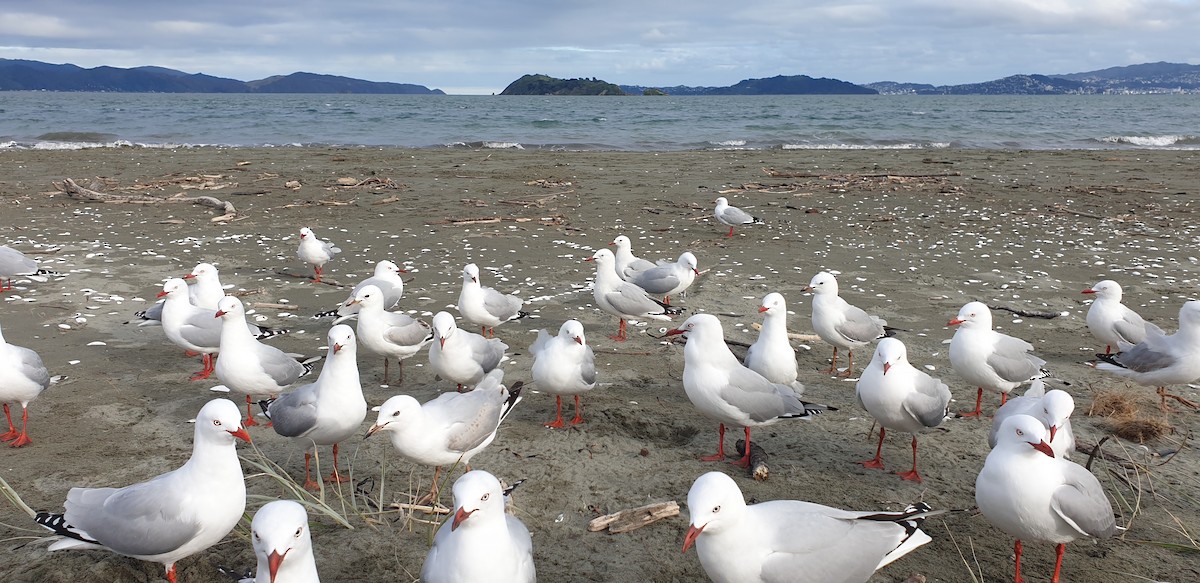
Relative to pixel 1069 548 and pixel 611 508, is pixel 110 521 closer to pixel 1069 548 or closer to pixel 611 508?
pixel 611 508

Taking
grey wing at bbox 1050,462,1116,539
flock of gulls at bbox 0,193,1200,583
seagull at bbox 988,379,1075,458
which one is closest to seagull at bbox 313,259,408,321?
flock of gulls at bbox 0,193,1200,583

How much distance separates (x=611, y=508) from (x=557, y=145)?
27.7 metres

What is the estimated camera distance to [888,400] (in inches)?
212

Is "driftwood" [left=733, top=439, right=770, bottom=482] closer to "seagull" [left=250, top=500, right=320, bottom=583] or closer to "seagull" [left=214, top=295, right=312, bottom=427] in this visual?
"seagull" [left=250, top=500, right=320, bottom=583]

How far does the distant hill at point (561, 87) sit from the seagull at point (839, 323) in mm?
124571

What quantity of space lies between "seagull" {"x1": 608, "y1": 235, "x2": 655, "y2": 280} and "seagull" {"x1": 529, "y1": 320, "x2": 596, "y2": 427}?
364 cm

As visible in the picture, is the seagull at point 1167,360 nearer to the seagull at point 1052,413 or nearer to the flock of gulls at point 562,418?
the flock of gulls at point 562,418

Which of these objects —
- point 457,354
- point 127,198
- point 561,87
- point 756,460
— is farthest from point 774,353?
point 561,87

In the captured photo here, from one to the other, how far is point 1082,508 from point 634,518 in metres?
2.35

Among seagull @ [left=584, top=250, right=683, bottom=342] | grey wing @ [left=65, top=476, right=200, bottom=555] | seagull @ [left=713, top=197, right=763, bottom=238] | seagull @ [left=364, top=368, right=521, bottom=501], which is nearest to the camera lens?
grey wing @ [left=65, top=476, right=200, bottom=555]

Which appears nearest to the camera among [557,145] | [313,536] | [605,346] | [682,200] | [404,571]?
[404,571]

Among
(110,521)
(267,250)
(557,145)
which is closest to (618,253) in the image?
(267,250)

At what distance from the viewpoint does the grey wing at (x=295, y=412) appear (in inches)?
203

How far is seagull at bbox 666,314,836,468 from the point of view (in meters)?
5.52
